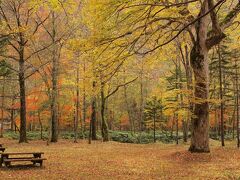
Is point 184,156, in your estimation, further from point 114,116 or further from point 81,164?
point 114,116

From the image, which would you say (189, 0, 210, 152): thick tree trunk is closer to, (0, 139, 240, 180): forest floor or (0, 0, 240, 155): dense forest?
(0, 0, 240, 155): dense forest

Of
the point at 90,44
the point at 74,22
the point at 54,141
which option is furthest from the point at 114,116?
the point at 90,44

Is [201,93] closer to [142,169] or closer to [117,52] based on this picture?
[142,169]

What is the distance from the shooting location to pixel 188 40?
891 inches

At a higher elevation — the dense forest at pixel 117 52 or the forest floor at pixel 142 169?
the dense forest at pixel 117 52

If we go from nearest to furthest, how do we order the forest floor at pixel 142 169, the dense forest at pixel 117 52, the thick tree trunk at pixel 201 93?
the dense forest at pixel 117 52
the forest floor at pixel 142 169
the thick tree trunk at pixel 201 93

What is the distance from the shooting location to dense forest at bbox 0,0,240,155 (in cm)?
806

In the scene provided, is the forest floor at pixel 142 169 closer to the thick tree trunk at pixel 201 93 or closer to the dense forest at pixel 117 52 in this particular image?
the thick tree trunk at pixel 201 93

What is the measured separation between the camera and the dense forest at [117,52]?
8.06 meters

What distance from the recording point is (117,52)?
26.4ft

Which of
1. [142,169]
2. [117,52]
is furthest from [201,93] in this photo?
[117,52]

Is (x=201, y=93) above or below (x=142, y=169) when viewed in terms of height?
above

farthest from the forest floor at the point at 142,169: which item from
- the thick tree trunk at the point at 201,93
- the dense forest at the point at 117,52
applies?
the dense forest at the point at 117,52

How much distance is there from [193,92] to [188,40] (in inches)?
332
